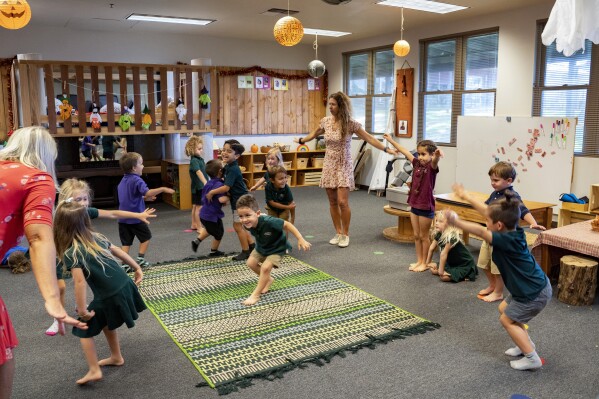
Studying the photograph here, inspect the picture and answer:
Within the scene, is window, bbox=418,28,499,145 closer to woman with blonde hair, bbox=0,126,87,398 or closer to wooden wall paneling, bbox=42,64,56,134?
wooden wall paneling, bbox=42,64,56,134

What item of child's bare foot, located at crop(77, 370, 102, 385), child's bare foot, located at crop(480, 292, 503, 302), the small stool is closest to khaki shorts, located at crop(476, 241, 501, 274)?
child's bare foot, located at crop(480, 292, 503, 302)

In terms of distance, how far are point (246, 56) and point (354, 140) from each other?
2745 mm

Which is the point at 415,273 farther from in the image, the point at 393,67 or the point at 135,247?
the point at 393,67

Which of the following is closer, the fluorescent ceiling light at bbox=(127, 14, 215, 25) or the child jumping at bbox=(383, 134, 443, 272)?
the child jumping at bbox=(383, 134, 443, 272)

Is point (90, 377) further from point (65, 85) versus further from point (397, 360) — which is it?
point (65, 85)

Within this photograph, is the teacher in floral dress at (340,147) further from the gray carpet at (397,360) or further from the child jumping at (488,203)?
the child jumping at (488,203)

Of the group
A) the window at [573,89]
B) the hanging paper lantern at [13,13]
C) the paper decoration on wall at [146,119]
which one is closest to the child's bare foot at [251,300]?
the hanging paper lantern at [13,13]

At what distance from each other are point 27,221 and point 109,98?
602 cm

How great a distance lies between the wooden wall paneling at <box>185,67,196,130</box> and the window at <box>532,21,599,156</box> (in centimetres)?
497

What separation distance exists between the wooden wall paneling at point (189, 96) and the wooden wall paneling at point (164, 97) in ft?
1.02

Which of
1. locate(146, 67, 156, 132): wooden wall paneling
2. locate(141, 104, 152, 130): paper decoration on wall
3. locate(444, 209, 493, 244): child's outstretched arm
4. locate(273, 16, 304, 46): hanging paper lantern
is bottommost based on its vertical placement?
locate(444, 209, 493, 244): child's outstretched arm

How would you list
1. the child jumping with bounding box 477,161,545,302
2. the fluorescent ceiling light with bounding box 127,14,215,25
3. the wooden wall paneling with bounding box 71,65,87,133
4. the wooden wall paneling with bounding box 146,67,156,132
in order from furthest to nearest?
the fluorescent ceiling light with bounding box 127,14,215,25, the wooden wall paneling with bounding box 146,67,156,132, the wooden wall paneling with bounding box 71,65,87,133, the child jumping with bounding box 477,161,545,302

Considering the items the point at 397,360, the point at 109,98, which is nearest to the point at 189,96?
the point at 109,98

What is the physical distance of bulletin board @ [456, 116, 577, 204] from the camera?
6.47 metres
